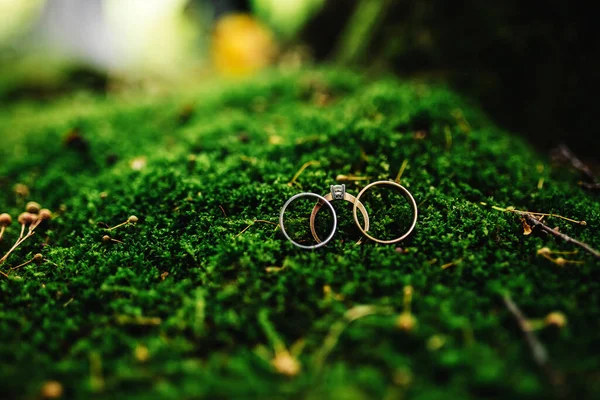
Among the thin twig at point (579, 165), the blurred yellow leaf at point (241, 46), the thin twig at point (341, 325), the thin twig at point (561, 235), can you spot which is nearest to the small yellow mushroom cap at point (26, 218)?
the thin twig at point (341, 325)

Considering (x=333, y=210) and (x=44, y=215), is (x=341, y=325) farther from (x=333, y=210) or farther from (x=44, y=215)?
(x=44, y=215)

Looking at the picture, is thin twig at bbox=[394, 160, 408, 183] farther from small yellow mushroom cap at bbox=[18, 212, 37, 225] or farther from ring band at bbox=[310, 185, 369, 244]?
small yellow mushroom cap at bbox=[18, 212, 37, 225]

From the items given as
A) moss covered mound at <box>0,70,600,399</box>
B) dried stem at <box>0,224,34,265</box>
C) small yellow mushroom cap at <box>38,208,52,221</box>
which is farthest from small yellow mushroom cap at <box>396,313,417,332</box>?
small yellow mushroom cap at <box>38,208,52,221</box>

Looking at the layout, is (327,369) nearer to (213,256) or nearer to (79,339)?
(213,256)

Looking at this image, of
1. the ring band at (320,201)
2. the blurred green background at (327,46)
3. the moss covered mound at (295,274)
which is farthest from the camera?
the blurred green background at (327,46)

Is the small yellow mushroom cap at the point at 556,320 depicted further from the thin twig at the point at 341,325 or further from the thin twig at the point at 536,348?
the thin twig at the point at 341,325
